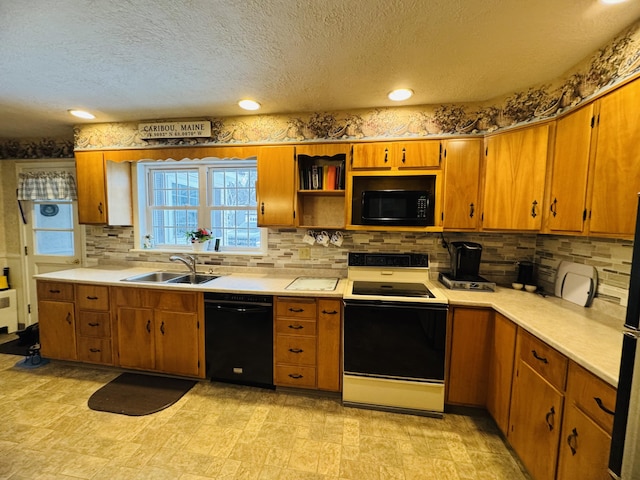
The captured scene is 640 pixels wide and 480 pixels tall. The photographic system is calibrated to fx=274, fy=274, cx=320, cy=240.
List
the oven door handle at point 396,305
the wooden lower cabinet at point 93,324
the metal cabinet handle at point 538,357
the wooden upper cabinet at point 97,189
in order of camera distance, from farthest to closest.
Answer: the wooden upper cabinet at point 97,189 < the wooden lower cabinet at point 93,324 < the oven door handle at point 396,305 < the metal cabinet handle at point 538,357

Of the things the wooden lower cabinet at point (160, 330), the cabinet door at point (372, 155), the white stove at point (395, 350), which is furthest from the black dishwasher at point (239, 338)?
the cabinet door at point (372, 155)

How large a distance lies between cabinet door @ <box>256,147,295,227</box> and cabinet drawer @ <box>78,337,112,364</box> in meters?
1.83

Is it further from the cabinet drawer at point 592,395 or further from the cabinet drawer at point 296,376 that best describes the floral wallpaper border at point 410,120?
the cabinet drawer at point 296,376

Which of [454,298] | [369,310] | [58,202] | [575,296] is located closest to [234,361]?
[369,310]

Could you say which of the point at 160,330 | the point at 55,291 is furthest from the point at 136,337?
the point at 55,291

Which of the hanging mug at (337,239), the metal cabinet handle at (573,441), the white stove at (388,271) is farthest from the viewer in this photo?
the hanging mug at (337,239)

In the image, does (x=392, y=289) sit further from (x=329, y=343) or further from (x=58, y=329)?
(x=58, y=329)

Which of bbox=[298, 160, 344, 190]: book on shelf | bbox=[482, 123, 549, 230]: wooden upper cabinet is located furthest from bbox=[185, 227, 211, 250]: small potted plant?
bbox=[482, 123, 549, 230]: wooden upper cabinet

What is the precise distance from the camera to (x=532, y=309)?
1.79m

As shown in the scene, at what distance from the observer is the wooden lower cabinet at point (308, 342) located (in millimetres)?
2188

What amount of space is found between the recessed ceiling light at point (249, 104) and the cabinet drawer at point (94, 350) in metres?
2.47

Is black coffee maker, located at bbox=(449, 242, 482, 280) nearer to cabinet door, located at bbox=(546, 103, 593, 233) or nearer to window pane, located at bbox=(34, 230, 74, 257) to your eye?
cabinet door, located at bbox=(546, 103, 593, 233)

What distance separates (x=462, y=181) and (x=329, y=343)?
1.71 meters

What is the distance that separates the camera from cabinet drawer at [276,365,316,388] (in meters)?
2.24
